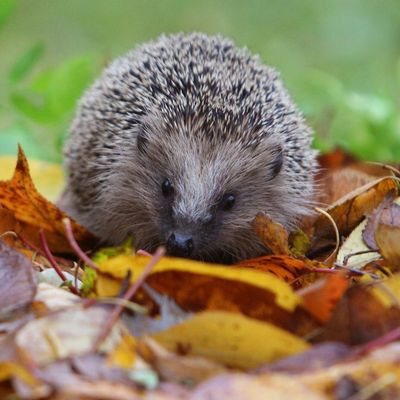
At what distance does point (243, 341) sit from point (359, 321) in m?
0.29

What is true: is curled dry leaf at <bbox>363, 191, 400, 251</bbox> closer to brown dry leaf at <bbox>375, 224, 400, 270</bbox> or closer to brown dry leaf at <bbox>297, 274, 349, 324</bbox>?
brown dry leaf at <bbox>375, 224, 400, 270</bbox>

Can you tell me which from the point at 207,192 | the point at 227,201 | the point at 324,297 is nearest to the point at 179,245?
the point at 207,192

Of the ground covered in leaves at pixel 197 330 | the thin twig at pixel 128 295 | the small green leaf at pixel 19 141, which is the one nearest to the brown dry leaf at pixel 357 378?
the ground covered in leaves at pixel 197 330

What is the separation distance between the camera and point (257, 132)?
2.97 m

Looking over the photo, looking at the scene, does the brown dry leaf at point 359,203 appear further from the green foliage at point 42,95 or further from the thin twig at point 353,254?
the green foliage at point 42,95

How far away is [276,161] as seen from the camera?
3043 mm

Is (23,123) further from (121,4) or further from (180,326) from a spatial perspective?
(121,4)

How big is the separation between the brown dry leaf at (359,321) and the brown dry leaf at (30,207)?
Answer: 1.21 meters

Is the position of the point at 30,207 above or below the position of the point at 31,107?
below

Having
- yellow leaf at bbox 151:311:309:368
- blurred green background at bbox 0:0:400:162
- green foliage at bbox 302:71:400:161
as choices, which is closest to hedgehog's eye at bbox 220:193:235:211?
yellow leaf at bbox 151:311:309:368

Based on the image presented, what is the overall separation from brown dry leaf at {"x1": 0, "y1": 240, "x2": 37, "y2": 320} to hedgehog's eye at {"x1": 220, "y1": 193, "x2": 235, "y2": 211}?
37.4 inches

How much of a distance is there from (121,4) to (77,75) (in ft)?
19.0

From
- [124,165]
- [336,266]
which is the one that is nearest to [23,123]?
[124,165]

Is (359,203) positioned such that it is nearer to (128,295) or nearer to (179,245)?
(179,245)
